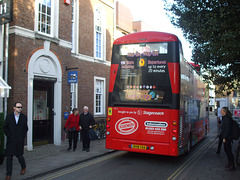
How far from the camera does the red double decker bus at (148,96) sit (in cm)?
773

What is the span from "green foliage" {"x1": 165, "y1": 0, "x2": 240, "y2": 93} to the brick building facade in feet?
17.5

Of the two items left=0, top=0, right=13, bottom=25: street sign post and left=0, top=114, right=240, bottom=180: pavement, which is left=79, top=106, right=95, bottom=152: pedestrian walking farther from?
left=0, top=0, right=13, bottom=25: street sign post

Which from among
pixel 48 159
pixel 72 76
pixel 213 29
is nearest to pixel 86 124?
pixel 48 159

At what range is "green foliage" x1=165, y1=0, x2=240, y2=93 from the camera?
26.9ft

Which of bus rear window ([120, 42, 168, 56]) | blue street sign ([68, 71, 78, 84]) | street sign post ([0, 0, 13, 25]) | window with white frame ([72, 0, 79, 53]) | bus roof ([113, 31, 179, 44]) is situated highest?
window with white frame ([72, 0, 79, 53])

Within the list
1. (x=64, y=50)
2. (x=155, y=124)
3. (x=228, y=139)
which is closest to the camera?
(x=228, y=139)

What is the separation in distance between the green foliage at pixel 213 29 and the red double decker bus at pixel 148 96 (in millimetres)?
1487

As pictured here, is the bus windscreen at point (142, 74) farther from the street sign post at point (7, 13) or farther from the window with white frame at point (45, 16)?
the window with white frame at point (45, 16)

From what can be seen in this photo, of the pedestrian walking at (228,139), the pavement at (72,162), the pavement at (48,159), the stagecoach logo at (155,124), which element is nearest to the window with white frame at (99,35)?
the pavement at (48,159)

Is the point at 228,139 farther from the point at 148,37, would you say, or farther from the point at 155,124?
the point at 148,37

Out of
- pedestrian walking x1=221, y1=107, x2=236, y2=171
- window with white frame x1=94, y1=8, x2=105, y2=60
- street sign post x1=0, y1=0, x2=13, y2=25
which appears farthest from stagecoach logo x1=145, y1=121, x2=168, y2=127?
window with white frame x1=94, y1=8, x2=105, y2=60

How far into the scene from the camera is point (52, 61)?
11992mm

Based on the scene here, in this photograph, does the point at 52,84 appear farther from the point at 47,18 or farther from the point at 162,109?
the point at 162,109

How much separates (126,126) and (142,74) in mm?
1744
